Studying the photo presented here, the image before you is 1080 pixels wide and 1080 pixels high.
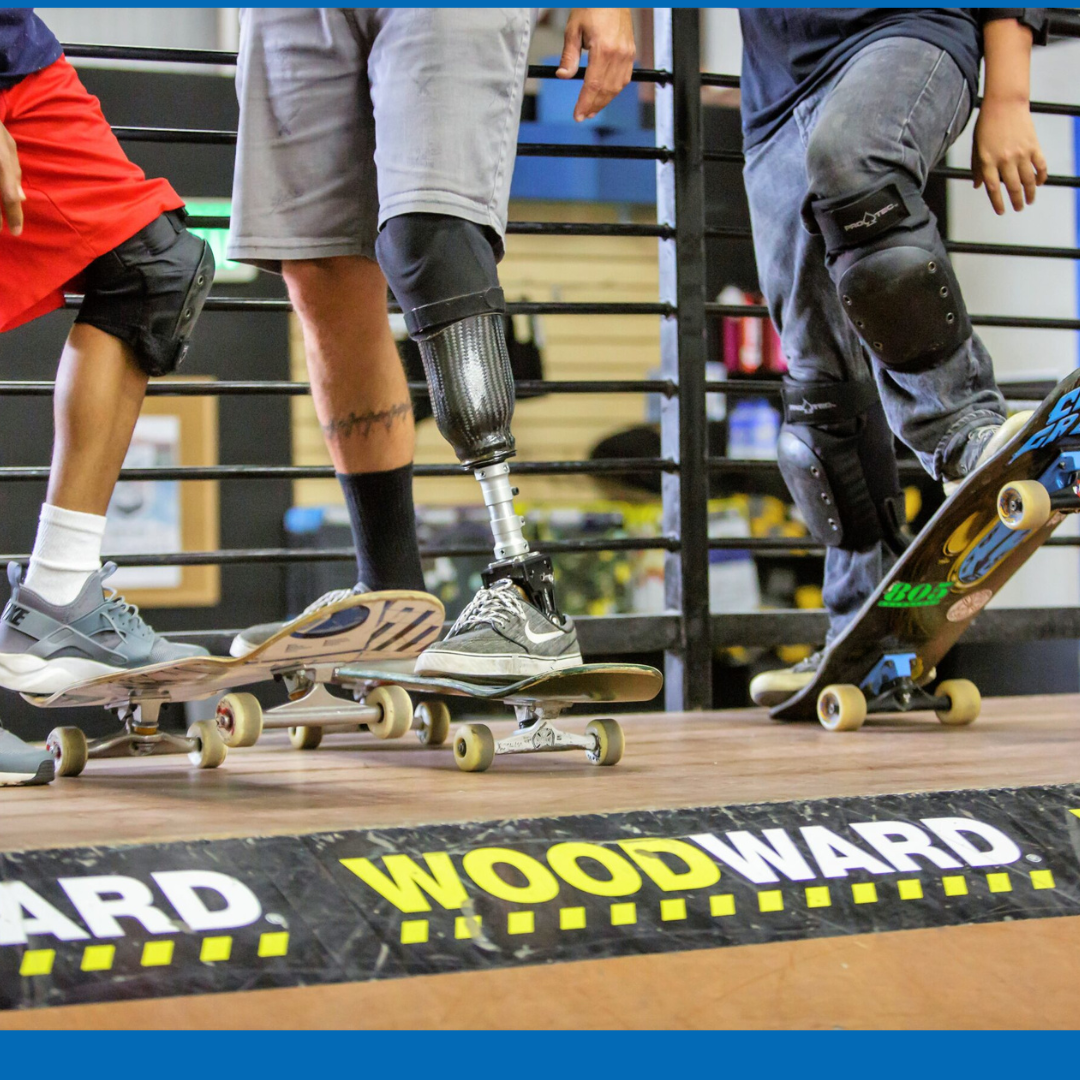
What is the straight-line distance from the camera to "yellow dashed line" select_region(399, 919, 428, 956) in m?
0.84

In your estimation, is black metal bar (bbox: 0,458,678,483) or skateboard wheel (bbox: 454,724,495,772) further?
black metal bar (bbox: 0,458,678,483)

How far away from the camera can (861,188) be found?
1567 mm

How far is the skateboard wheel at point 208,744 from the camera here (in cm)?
142

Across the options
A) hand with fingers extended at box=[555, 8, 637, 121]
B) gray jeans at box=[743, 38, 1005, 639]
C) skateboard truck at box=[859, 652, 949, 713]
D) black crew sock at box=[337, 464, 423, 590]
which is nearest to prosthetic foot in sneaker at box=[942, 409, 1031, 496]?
gray jeans at box=[743, 38, 1005, 639]

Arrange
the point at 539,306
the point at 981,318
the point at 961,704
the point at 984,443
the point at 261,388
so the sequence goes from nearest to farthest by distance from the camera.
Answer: the point at 984,443
the point at 961,704
the point at 261,388
the point at 539,306
the point at 981,318

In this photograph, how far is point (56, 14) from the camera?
7.36m

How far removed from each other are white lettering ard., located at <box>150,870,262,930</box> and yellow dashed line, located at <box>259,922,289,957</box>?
0.02 meters

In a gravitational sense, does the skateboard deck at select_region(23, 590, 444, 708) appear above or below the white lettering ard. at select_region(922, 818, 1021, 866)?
above

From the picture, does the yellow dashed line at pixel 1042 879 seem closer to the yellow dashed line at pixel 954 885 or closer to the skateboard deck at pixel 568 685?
the yellow dashed line at pixel 954 885

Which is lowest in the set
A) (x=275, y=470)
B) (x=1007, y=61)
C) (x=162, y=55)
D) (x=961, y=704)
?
(x=961, y=704)

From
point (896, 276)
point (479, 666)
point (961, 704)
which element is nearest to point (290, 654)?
point (479, 666)

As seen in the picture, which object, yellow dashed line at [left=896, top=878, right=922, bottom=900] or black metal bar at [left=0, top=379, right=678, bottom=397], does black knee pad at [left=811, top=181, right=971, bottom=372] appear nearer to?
black metal bar at [left=0, top=379, right=678, bottom=397]

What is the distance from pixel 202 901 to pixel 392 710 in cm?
79

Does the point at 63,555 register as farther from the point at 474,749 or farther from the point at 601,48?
the point at 601,48
